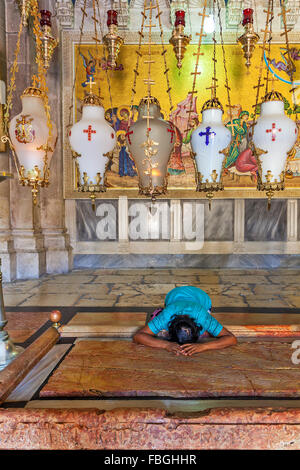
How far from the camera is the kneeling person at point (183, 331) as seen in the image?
6.78 ft

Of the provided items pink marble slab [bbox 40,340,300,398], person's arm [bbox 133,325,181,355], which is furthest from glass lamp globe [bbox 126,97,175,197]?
pink marble slab [bbox 40,340,300,398]

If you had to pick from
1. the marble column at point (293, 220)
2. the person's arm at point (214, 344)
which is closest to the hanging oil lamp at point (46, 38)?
the person's arm at point (214, 344)

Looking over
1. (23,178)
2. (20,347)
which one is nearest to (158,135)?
(23,178)

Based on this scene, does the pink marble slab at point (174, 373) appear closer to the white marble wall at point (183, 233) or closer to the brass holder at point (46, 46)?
the brass holder at point (46, 46)

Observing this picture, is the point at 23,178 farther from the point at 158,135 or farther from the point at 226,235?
the point at 226,235

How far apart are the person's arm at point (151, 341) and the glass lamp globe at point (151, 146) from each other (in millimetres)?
898

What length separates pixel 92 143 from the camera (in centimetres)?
208

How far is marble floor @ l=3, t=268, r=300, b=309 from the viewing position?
12.8 ft

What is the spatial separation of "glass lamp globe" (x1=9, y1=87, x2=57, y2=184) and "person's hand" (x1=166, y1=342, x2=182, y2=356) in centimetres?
135

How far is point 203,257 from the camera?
20.6ft

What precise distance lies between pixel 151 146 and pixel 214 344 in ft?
4.14

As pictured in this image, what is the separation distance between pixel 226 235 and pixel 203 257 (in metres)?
0.59

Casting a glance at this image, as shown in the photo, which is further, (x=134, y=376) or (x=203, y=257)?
(x=203, y=257)

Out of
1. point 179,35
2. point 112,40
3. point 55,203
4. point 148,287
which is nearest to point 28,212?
point 55,203
